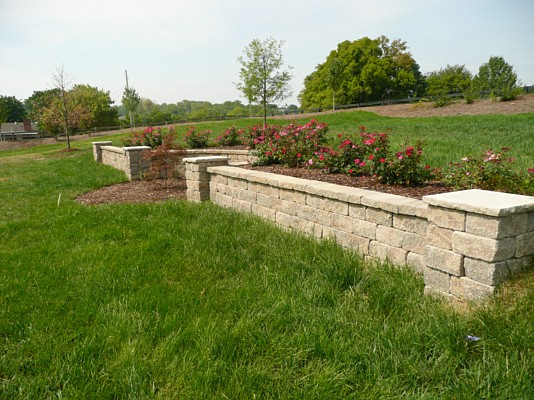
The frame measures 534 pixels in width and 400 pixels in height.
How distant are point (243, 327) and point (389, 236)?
173 centimetres

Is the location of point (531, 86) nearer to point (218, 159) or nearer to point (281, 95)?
point (281, 95)

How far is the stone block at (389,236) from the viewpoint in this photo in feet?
12.2

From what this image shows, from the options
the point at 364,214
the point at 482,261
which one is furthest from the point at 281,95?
the point at 482,261

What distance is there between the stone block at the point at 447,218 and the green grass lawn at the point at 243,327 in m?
0.52

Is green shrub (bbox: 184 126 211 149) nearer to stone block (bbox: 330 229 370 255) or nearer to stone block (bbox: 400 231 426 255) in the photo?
stone block (bbox: 330 229 370 255)

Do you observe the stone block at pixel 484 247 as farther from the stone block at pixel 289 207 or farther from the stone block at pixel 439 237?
the stone block at pixel 289 207

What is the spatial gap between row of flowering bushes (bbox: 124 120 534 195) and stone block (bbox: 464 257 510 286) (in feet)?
6.29

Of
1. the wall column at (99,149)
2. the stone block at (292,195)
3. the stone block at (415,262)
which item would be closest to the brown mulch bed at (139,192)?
the stone block at (292,195)

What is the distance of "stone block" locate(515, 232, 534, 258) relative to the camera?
2853mm

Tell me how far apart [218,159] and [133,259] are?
3.34 meters

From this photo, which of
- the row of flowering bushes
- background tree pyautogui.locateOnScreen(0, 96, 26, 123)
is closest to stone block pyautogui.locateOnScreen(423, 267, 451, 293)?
the row of flowering bushes

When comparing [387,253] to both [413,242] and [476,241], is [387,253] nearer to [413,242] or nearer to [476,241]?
[413,242]

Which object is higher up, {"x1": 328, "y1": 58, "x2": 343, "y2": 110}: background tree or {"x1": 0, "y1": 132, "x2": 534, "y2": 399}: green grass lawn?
{"x1": 328, "y1": 58, "x2": 343, "y2": 110}: background tree

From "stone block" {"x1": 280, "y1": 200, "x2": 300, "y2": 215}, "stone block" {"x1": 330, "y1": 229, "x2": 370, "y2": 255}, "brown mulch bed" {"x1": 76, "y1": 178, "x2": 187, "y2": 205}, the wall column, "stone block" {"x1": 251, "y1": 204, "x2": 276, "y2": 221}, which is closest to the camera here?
"stone block" {"x1": 330, "y1": 229, "x2": 370, "y2": 255}
